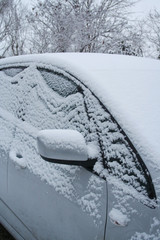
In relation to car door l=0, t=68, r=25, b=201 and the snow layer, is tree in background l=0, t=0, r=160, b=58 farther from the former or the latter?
the snow layer

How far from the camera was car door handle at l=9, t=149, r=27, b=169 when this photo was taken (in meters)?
1.66

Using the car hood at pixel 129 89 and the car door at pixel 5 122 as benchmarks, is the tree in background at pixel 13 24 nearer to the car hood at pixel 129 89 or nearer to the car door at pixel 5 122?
the car door at pixel 5 122

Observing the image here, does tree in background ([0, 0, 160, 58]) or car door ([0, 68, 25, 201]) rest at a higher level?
car door ([0, 68, 25, 201])

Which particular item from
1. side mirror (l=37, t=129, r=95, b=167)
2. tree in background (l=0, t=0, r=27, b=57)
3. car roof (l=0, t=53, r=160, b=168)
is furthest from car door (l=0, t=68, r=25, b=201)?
tree in background (l=0, t=0, r=27, b=57)

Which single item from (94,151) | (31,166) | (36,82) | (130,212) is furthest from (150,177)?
(36,82)

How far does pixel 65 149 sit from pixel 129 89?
537mm

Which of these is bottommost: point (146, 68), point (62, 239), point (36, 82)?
point (62, 239)

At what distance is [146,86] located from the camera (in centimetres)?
155

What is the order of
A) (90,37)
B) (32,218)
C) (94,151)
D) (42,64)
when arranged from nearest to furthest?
(94,151)
(32,218)
(42,64)
(90,37)

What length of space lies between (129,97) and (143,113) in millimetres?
132

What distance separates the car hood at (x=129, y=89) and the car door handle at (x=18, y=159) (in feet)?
2.17

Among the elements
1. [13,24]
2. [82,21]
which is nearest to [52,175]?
[82,21]

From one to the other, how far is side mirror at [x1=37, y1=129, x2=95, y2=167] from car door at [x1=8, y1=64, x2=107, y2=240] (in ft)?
0.38

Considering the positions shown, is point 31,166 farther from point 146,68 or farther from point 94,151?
point 146,68
